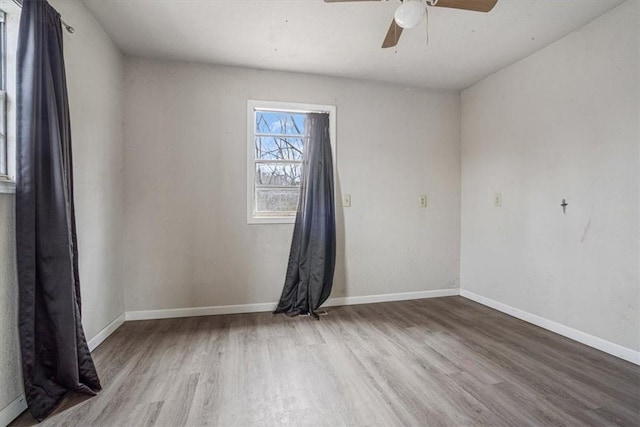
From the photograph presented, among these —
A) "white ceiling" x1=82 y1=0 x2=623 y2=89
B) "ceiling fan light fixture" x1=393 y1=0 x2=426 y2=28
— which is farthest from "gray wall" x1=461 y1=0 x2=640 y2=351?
"ceiling fan light fixture" x1=393 y1=0 x2=426 y2=28

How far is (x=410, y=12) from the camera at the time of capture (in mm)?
1587

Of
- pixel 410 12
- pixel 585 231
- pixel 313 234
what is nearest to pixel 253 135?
pixel 313 234

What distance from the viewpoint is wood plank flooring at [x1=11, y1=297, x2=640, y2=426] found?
1.51m

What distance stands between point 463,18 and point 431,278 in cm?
260

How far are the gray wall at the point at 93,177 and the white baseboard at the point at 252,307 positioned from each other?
270mm

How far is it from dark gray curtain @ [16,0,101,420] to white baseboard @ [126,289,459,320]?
3.81ft

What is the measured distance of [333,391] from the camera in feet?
5.62

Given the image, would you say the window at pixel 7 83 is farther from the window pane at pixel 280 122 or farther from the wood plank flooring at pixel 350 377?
the window pane at pixel 280 122

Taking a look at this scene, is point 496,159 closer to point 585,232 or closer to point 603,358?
point 585,232

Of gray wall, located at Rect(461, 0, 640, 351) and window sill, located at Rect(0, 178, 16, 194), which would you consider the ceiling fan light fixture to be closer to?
gray wall, located at Rect(461, 0, 640, 351)

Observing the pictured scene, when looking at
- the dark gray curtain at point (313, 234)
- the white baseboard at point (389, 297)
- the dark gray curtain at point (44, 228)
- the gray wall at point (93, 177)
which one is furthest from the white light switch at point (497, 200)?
the gray wall at point (93, 177)

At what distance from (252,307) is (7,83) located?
2.39m

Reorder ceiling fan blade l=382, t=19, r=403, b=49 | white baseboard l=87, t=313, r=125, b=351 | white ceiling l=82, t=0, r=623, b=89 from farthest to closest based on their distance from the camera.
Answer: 1. white baseboard l=87, t=313, r=125, b=351
2. white ceiling l=82, t=0, r=623, b=89
3. ceiling fan blade l=382, t=19, r=403, b=49

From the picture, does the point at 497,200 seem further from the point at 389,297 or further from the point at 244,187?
the point at 244,187
